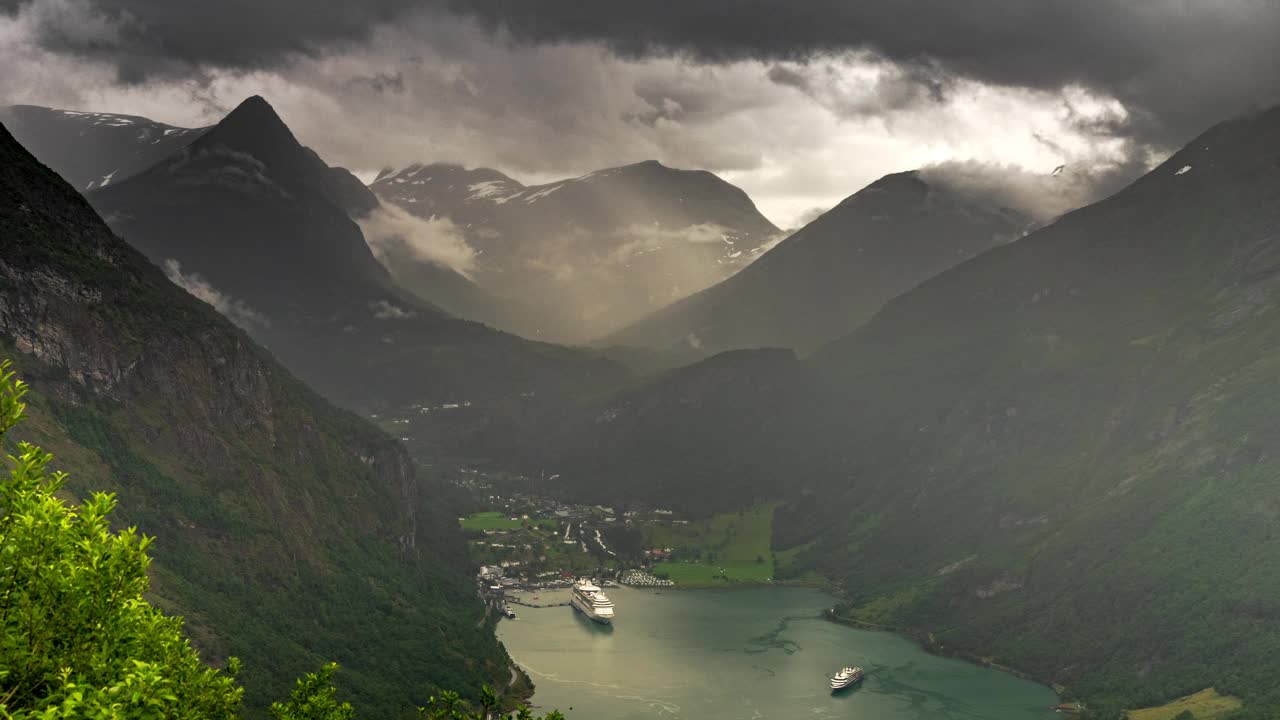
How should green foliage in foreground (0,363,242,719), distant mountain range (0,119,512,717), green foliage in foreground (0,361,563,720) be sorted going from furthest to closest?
1. distant mountain range (0,119,512,717)
2. green foliage in foreground (0,363,242,719)
3. green foliage in foreground (0,361,563,720)

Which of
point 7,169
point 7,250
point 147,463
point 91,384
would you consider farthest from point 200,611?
point 7,169

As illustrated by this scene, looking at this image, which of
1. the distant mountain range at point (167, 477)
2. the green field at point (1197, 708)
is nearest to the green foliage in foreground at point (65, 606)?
the distant mountain range at point (167, 477)

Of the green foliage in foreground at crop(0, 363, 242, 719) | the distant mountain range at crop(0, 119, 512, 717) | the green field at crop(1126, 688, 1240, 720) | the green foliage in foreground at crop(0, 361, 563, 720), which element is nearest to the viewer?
the green foliage in foreground at crop(0, 361, 563, 720)

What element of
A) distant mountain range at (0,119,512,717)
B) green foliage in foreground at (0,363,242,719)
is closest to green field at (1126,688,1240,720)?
distant mountain range at (0,119,512,717)

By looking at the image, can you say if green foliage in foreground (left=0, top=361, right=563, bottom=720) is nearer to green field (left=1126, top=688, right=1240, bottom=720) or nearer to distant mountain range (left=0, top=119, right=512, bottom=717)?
distant mountain range (left=0, top=119, right=512, bottom=717)

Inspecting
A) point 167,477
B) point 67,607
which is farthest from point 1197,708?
point 67,607
